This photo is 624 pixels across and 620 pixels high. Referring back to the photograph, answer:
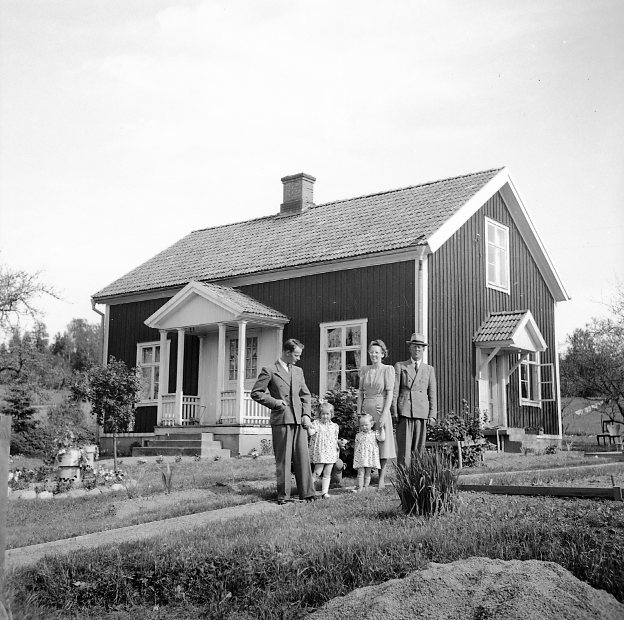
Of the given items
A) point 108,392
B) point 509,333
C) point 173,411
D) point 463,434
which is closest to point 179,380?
point 173,411

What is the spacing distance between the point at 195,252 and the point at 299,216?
11.0 feet

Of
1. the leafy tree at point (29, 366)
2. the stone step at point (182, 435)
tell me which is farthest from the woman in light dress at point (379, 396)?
the leafy tree at point (29, 366)

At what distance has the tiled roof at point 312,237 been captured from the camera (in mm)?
19062

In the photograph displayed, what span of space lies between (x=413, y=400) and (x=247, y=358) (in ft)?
35.7

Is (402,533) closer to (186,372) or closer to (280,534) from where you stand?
(280,534)

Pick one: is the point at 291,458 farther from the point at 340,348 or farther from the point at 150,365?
the point at 150,365

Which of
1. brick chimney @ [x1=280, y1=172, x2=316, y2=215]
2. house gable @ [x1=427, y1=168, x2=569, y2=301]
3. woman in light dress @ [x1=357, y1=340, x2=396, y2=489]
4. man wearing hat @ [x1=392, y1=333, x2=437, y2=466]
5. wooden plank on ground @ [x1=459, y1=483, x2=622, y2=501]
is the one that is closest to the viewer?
wooden plank on ground @ [x1=459, y1=483, x2=622, y2=501]

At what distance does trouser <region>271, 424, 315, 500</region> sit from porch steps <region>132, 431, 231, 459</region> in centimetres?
853

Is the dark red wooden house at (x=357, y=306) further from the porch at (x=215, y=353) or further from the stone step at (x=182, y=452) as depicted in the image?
the stone step at (x=182, y=452)

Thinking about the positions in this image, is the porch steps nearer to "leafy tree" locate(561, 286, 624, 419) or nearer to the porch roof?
the porch roof

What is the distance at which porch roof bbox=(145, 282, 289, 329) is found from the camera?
64.2 ft

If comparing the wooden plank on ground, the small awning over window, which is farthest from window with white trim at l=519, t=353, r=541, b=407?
the wooden plank on ground

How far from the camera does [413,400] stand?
10.6 meters

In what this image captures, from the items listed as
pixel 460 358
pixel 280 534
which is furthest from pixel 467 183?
pixel 280 534
